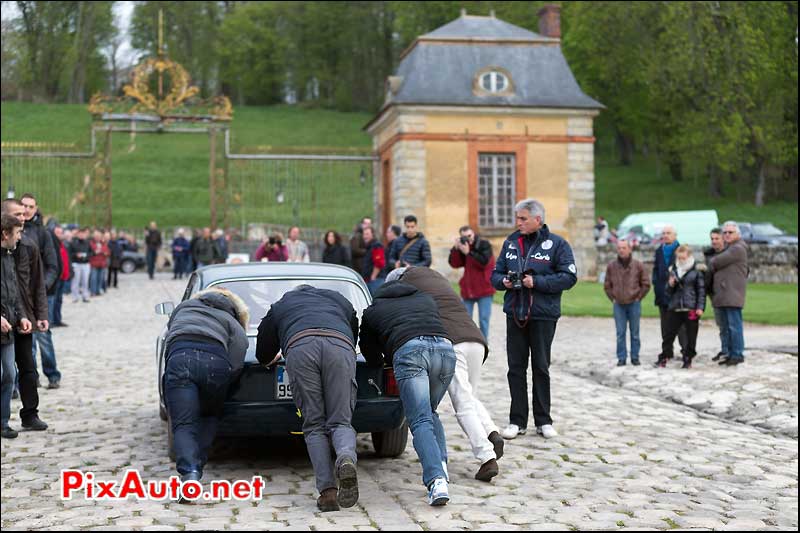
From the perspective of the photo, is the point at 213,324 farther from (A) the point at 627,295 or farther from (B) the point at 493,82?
(B) the point at 493,82

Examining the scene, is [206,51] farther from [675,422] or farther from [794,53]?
[675,422]

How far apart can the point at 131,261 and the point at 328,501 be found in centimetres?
3764

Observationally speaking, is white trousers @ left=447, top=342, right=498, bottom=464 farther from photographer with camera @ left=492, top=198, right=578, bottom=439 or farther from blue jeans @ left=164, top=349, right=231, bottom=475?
blue jeans @ left=164, top=349, right=231, bottom=475

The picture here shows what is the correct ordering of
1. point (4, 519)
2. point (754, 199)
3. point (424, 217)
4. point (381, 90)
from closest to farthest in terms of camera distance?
point (4, 519)
point (424, 217)
point (754, 199)
point (381, 90)

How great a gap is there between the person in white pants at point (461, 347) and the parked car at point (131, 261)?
119ft

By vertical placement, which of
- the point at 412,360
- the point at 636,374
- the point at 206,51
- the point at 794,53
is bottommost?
the point at 636,374

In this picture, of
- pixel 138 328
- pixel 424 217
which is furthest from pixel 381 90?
pixel 138 328

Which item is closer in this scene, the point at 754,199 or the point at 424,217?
the point at 424,217

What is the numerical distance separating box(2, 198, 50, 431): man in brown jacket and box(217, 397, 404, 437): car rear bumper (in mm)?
2989

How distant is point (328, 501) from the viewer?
638 cm

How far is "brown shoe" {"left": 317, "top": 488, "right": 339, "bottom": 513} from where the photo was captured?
20.9 ft

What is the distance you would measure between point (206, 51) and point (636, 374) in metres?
74.2

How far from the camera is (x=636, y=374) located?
13.7m
